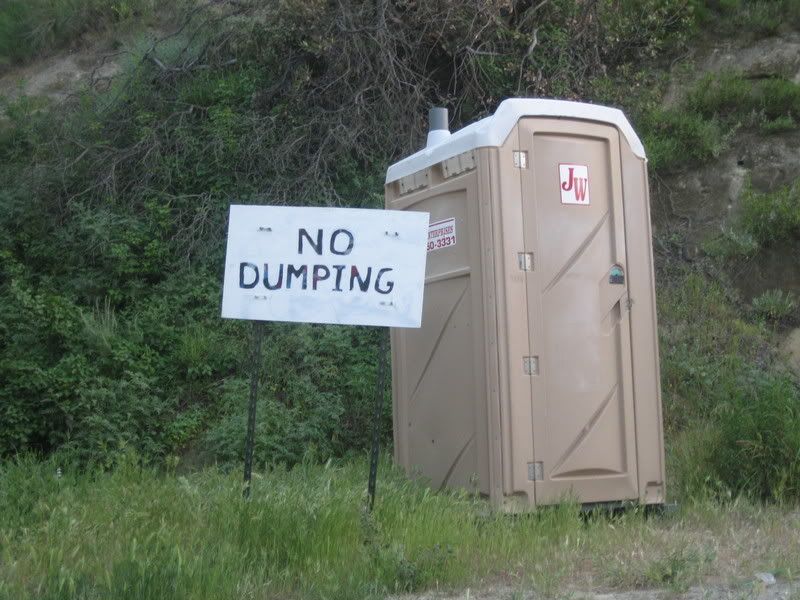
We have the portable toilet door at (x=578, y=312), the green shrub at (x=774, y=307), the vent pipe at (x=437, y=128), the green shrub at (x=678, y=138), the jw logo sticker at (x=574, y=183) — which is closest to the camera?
the portable toilet door at (x=578, y=312)

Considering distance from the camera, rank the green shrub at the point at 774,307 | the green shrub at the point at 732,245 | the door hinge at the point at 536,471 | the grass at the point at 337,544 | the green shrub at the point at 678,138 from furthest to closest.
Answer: the green shrub at the point at 678,138, the green shrub at the point at 732,245, the green shrub at the point at 774,307, the door hinge at the point at 536,471, the grass at the point at 337,544

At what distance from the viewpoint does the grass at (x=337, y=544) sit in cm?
443

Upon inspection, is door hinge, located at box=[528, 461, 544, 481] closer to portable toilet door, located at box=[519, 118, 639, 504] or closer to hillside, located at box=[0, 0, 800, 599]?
portable toilet door, located at box=[519, 118, 639, 504]

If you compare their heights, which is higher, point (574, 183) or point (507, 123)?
point (507, 123)

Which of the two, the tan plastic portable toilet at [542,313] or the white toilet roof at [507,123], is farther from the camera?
the white toilet roof at [507,123]

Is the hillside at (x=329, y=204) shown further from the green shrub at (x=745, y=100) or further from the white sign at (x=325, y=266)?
the white sign at (x=325, y=266)

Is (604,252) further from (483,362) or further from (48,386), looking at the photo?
(48,386)

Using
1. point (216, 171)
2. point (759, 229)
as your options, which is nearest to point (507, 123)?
point (759, 229)

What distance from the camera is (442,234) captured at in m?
6.39

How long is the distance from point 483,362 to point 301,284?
1.19 metres

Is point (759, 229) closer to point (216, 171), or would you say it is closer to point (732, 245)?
point (732, 245)

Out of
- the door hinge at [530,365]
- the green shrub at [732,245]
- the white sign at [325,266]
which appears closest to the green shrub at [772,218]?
the green shrub at [732,245]

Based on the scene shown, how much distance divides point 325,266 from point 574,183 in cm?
168

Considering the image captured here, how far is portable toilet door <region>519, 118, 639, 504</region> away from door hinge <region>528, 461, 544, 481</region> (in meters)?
0.02
